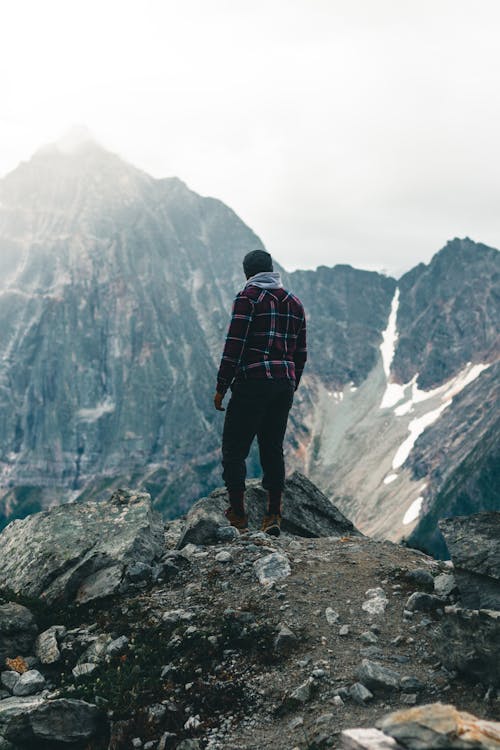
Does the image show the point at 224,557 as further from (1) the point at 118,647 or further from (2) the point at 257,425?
(1) the point at 118,647

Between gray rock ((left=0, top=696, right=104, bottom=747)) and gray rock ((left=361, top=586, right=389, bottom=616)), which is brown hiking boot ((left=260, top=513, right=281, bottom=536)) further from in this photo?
gray rock ((left=0, top=696, right=104, bottom=747))

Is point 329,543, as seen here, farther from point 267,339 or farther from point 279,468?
point 267,339

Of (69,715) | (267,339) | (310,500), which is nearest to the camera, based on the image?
(69,715)

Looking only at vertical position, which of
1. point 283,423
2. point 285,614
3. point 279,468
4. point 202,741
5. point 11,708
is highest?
point 283,423

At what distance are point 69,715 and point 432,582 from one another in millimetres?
5951

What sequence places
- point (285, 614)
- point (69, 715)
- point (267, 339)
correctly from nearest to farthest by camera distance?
point (69, 715) < point (285, 614) < point (267, 339)

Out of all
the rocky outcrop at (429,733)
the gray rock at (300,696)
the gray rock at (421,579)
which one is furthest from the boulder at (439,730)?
the gray rock at (421,579)

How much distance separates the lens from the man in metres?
11.3

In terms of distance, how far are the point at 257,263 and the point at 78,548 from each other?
6.66 meters

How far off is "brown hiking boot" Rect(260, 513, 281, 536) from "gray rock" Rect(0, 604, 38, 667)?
5.08 metres

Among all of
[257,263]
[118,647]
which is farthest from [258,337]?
[118,647]

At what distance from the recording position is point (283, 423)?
40.1 ft

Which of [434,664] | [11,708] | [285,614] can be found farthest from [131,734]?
[434,664]

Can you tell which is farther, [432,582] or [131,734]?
[432,582]
